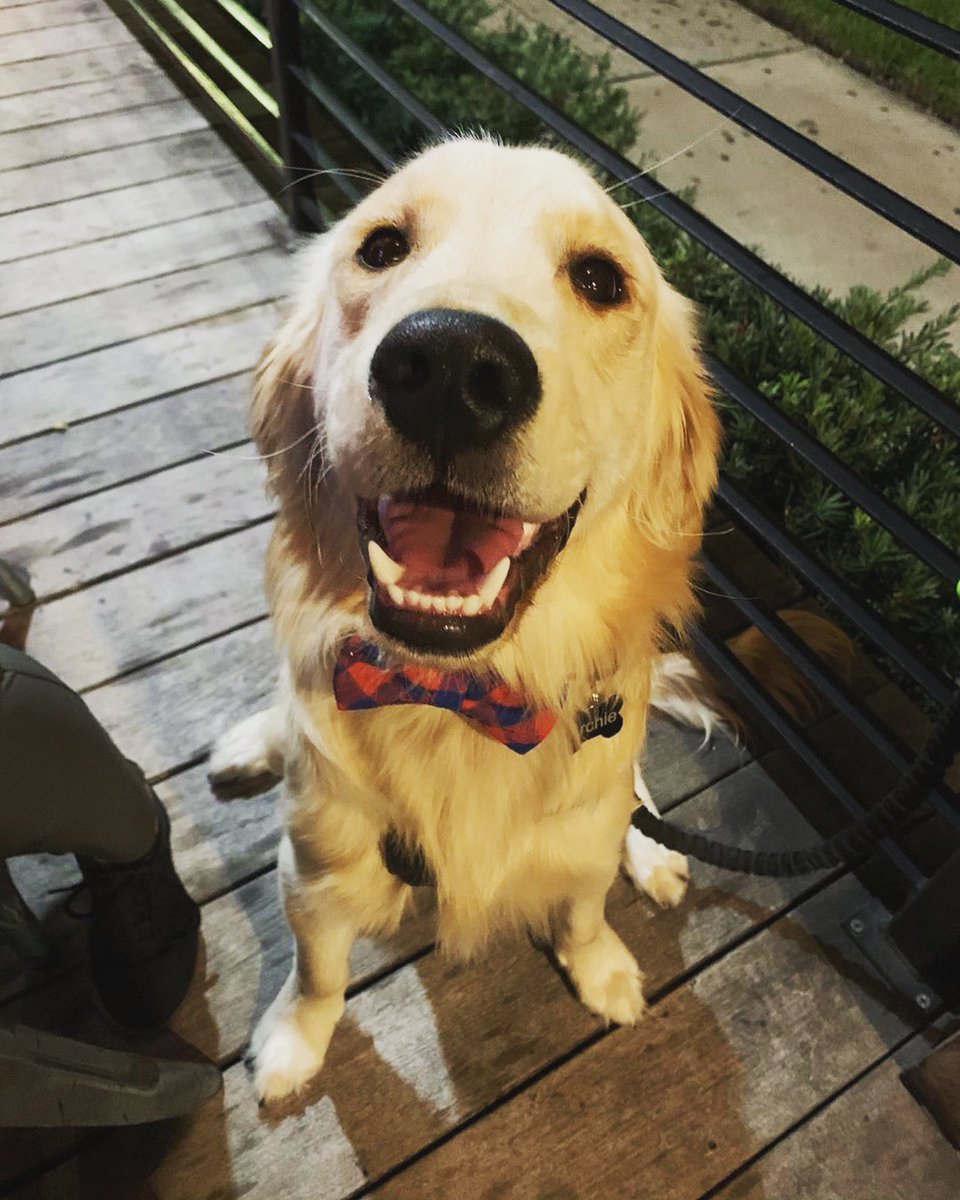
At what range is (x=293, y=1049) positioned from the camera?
1.48 m

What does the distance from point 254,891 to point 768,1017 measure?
995mm

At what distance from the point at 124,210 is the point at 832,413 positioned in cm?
247

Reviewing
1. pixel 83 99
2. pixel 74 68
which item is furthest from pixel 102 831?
pixel 74 68

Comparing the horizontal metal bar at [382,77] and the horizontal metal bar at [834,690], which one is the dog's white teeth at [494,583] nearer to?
the horizontal metal bar at [834,690]

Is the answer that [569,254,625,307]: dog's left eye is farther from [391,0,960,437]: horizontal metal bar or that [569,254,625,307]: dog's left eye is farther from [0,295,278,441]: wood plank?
[0,295,278,441]: wood plank

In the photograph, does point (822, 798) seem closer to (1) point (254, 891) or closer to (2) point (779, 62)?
(1) point (254, 891)

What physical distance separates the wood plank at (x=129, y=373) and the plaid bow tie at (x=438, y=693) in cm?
174

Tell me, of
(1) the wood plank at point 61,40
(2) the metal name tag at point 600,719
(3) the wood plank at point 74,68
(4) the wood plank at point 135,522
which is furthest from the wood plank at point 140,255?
(2) the metal name tag at point 600,719

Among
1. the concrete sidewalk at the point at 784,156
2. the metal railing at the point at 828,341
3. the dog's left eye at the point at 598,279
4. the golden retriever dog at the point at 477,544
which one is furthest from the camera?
the concrete sidewalk at the point at 784,156

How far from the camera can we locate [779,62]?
5.50 meters

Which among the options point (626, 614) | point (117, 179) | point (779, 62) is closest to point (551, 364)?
point (626, 614)

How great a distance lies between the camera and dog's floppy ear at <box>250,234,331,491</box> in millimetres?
1242

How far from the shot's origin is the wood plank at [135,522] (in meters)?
2.19

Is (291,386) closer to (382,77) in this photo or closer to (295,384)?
(295,384)
